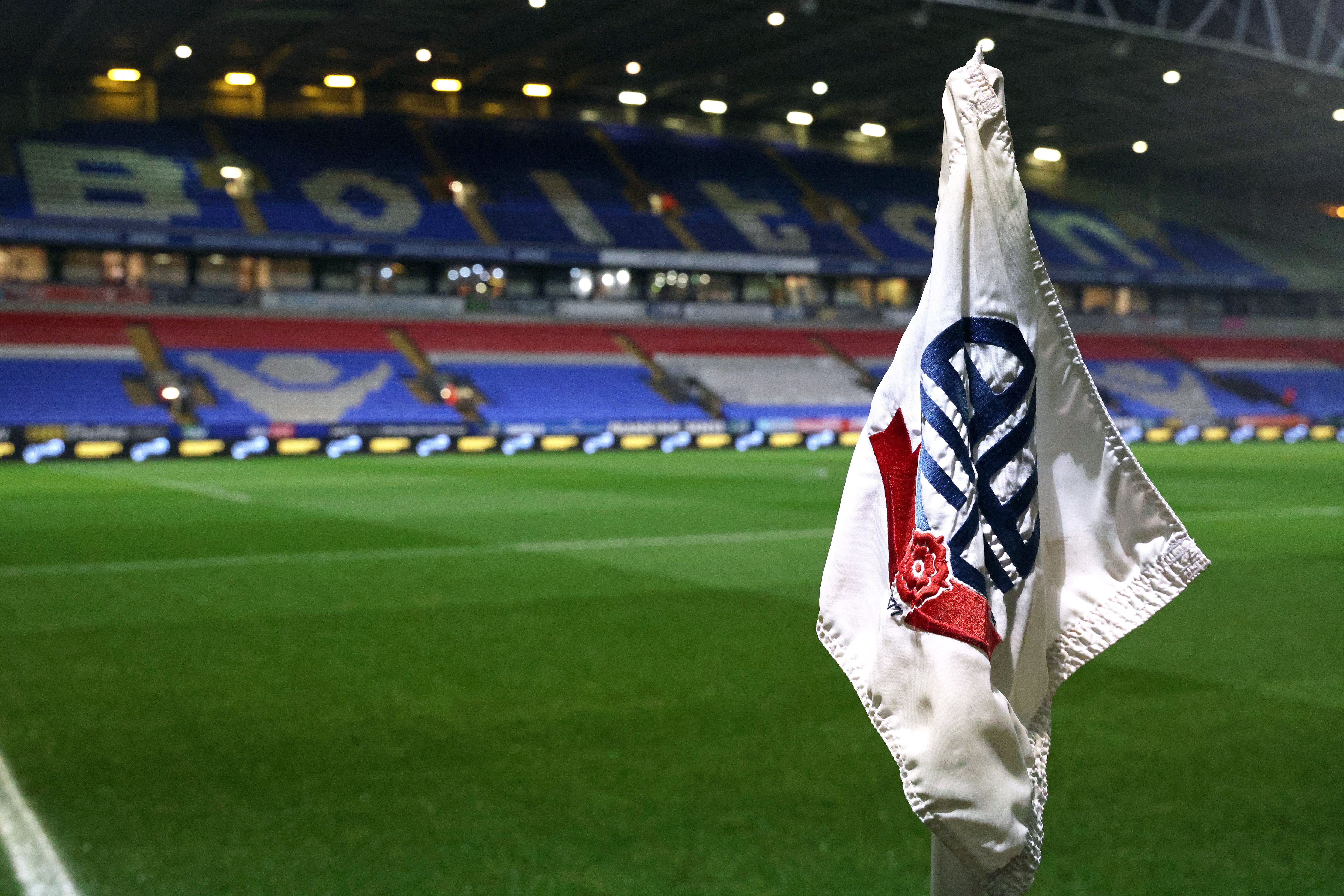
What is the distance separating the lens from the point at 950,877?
2.30 metres

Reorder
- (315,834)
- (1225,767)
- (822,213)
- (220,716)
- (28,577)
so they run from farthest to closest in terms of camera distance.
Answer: (822,213), (28,577), (220,716), (1225,767), (315,834)

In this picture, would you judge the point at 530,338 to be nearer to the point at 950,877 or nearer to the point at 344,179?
the point at 344,179

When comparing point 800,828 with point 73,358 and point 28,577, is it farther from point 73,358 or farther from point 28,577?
point 73,358

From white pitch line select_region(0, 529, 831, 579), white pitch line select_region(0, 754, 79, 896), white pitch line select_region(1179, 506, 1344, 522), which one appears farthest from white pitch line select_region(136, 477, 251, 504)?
white pitch line select_region(0, 754, 79, 896)

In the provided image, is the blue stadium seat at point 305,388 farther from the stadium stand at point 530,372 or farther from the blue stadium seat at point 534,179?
the blue stadium seat at point 534,179

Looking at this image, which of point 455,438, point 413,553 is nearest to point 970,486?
point 413,553

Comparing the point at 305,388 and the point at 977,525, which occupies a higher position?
the point at 977,525

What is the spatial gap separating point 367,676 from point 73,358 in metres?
33.6

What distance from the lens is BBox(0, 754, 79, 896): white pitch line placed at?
489 centimetres

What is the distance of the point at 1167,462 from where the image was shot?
31875 millimetres

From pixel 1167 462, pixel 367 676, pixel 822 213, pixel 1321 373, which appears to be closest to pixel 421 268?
pixel 822 213

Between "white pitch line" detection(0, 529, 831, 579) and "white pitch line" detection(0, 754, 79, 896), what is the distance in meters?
7.55

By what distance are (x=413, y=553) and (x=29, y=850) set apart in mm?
9397

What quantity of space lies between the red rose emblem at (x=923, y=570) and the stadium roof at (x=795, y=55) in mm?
30176
